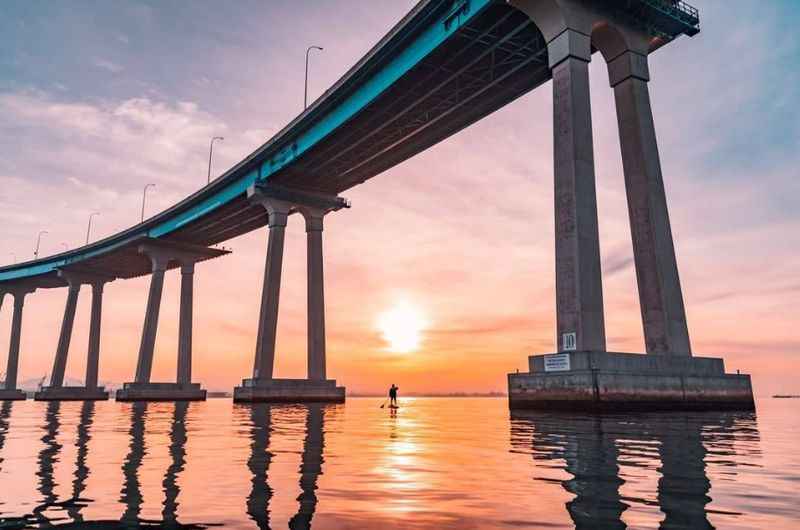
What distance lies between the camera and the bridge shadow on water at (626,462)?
4.98 meters

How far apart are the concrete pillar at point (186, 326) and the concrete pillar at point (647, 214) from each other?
57.0 meters

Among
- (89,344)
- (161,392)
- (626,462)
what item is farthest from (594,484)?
(89,344)

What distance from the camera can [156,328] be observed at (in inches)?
2798

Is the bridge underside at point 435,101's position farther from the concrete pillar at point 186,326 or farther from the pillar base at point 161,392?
the pillar base at point 161,392

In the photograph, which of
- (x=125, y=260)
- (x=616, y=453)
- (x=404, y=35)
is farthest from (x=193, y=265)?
(x=616, y=453)

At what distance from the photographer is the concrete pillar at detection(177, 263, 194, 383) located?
70.9m

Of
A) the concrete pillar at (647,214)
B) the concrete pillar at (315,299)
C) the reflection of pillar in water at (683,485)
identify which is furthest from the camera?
the concrete pillar at (315,299)

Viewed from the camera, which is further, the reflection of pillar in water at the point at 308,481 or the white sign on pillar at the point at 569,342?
the white sign on pillar at the point at 569,342

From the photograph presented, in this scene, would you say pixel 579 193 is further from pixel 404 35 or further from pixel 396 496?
pixel 396 496

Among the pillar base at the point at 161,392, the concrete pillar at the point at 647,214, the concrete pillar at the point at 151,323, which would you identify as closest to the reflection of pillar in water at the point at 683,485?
the concrete pillar at the point at 647,214

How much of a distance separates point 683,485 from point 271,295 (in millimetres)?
48792

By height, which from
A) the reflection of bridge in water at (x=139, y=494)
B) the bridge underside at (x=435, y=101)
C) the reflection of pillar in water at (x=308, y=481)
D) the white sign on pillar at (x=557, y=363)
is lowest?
the reflection of pillar in water at (x=308, y=481)

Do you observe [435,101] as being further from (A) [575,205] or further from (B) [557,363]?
(B) [557,363]

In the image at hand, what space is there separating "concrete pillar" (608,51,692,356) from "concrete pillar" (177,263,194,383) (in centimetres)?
5703
